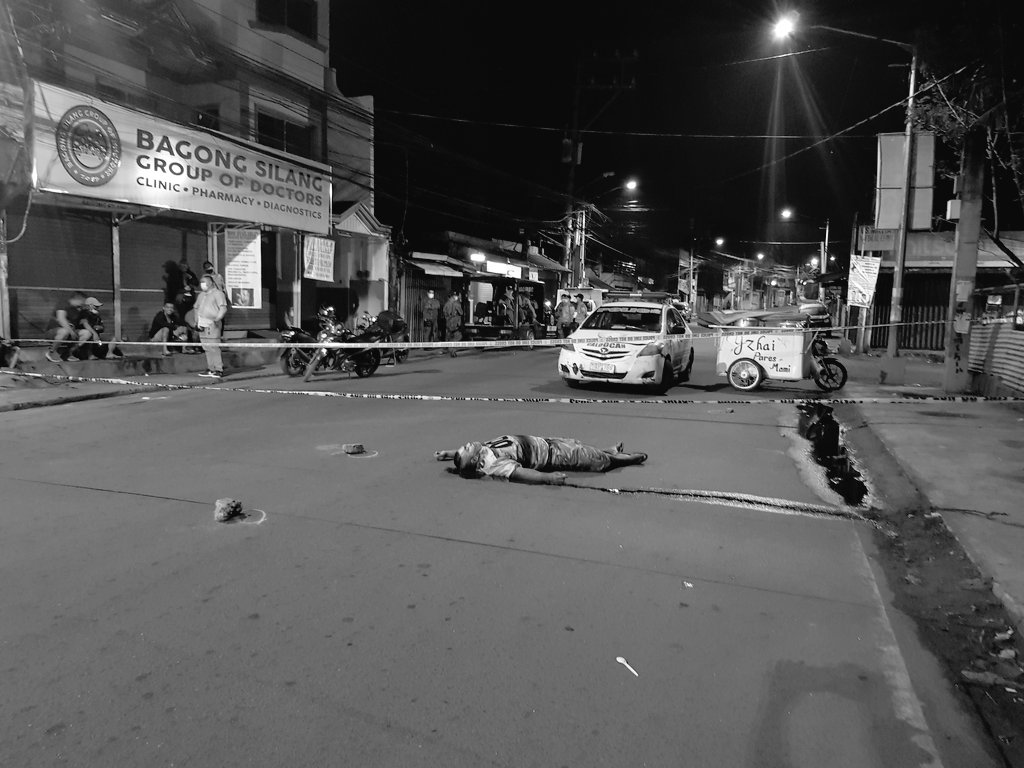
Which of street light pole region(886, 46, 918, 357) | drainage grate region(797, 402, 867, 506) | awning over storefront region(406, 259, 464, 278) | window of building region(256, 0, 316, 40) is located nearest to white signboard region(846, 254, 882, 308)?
street light pole region(886, 46, 918, 357)

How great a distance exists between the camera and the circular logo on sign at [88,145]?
12281mm

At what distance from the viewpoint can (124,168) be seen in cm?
1322

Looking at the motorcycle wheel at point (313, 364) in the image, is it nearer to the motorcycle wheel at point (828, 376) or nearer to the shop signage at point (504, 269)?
the motorcycle wheel at point (828, 376)

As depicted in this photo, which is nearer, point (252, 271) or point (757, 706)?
point (757, 706)

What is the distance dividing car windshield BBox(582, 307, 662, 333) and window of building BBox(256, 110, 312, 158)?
10639mm

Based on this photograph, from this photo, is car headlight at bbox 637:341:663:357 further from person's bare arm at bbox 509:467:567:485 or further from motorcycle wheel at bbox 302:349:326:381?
person's bare arm at bbox 509:467:567:485

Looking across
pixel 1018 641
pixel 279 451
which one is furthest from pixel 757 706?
pixel 279 451

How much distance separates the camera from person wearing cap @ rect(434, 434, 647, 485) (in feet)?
20.9

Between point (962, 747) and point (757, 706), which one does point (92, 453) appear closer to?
point (757, 706)

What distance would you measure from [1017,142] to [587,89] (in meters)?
25.0

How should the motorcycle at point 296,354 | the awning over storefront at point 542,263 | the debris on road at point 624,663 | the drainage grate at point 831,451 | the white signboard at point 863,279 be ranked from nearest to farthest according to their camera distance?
1. the debris on road at point 624,663
2. the drainage grate at point 831,451
3. the motorcycle at point 296,354
4. the white signboard at point 863,279
5. the awning over storefront at point 542,263

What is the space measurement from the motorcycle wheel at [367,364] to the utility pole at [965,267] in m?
10.7

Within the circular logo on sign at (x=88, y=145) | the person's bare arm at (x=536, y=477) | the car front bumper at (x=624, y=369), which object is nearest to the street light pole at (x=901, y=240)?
the car front bumper at (x=624, y=369)

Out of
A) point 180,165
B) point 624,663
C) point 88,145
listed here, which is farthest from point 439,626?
point 180,165
